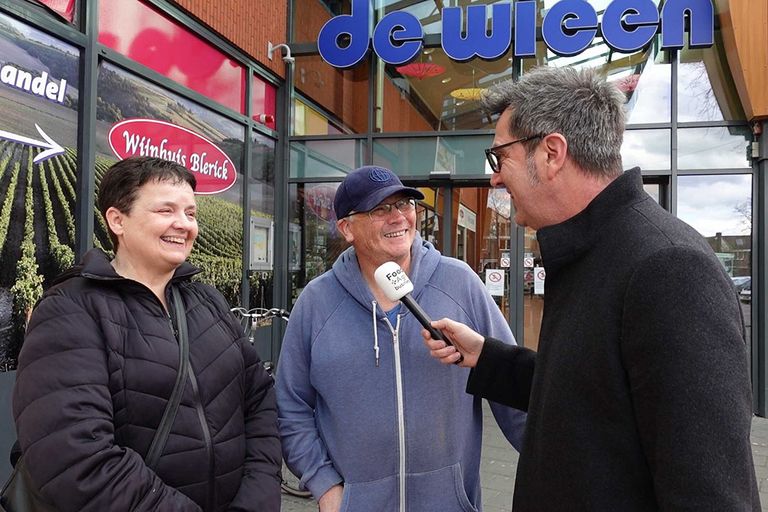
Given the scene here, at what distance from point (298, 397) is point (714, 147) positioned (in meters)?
6.88

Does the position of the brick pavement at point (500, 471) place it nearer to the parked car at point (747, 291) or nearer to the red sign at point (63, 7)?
the parked car at point (747, 291)

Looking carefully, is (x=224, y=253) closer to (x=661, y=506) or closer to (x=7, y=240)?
(x=7, y=240)

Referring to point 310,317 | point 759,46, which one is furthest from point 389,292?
point 759,46

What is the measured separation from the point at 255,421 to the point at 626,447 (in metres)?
1.31

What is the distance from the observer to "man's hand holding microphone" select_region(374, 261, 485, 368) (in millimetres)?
1809

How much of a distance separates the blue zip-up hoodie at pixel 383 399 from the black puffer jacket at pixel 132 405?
0.54 ft

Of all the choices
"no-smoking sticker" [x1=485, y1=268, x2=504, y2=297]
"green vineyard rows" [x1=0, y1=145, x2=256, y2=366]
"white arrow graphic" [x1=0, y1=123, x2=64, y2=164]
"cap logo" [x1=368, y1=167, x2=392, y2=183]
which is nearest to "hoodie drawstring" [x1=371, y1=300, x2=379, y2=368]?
"cap logo" [x1=368, y1=167, x2=392, y2=183]

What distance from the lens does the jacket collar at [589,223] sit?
1.26 metres

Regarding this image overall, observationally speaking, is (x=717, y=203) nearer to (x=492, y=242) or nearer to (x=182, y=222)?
(x=492, y=242)

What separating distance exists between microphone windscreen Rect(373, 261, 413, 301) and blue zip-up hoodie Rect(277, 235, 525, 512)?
195 millimetres

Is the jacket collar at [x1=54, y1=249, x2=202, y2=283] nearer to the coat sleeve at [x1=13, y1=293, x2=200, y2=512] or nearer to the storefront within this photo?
the coat sleeve at [x1=13, y1=293, x2=200, y2=512]

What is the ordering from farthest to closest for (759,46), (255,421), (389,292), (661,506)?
1. (759,46)
2. (255,421)
3. (389,292)
4. (661,506)

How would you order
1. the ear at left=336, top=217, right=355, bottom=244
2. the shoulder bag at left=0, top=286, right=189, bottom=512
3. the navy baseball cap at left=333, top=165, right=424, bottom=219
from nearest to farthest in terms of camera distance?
the shoulder bag at left=0, top=286, right=189, bottom=512 < the navy baseball cap at left=333, top=165, right=424, bottom=219 < the ear at left=336, top=217, right=355, bottom=244

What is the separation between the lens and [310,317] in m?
2.08
